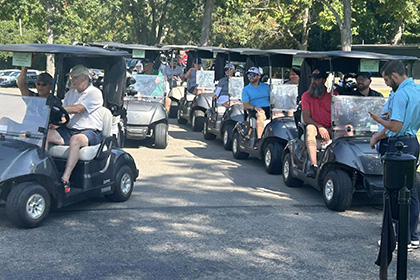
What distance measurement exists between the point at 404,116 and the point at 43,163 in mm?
3434

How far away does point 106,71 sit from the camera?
28.4 feet

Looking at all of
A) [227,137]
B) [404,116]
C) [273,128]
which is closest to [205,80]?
[227,137]

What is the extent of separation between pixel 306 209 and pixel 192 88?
31.7 ft

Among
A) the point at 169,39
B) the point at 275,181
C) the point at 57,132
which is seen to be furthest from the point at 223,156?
the point at 169,39

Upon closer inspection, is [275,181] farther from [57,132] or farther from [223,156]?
[57,132]

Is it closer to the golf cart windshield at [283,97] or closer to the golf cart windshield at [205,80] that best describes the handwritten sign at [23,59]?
the golf cart windshield at [283,97]

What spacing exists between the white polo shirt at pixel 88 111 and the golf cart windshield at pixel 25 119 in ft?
1.93

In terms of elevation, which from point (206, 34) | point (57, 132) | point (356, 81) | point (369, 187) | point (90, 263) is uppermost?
point (206, 34)

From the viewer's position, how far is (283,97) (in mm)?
11070

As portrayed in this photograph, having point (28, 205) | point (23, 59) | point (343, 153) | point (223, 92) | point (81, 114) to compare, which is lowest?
point (28, 205)

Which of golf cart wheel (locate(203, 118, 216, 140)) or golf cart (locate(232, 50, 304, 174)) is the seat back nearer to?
golf cart (locate(232, 50, 304, 174))

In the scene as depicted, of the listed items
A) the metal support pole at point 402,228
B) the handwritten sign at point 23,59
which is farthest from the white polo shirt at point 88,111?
the metal support pole at point 402,228

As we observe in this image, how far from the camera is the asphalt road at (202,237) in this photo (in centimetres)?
526

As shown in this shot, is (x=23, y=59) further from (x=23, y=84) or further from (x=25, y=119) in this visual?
(x=23, y=84)
